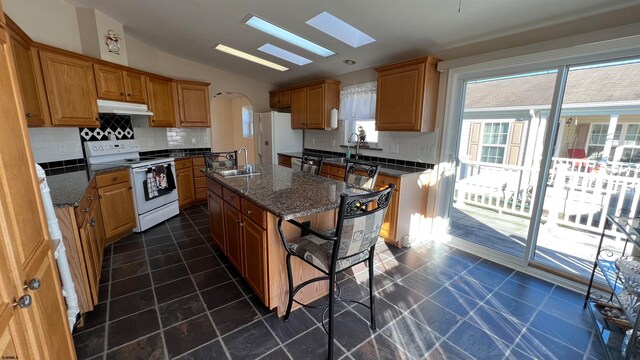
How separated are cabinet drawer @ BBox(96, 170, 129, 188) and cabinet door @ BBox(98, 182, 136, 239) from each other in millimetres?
43

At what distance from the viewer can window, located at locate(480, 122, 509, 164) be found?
3.21 metres

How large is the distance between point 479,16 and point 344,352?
2764 millimetres

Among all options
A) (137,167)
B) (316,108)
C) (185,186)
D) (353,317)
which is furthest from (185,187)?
(353,317)

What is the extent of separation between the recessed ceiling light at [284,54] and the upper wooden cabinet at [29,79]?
90.3 inches

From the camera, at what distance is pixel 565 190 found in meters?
2.79

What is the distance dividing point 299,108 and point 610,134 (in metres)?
3.88

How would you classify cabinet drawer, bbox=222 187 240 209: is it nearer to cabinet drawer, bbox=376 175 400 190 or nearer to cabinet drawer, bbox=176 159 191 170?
cabinet drawer, bbox=376 175 400 190

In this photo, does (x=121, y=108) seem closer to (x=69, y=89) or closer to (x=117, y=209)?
(x=69, y=89)

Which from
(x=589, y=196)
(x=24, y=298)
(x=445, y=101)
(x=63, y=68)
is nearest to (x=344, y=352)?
(x=24, y=298)

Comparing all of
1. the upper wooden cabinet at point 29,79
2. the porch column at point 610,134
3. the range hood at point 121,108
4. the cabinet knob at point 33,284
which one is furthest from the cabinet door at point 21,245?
the porch column at point 610,134

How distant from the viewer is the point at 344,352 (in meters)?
1.56

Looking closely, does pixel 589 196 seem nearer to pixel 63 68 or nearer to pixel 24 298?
pixel 24 298

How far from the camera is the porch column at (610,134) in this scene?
2.12 metres

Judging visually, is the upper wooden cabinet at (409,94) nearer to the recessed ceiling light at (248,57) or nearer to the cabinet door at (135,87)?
the recessed ceiling light at (248,57)
